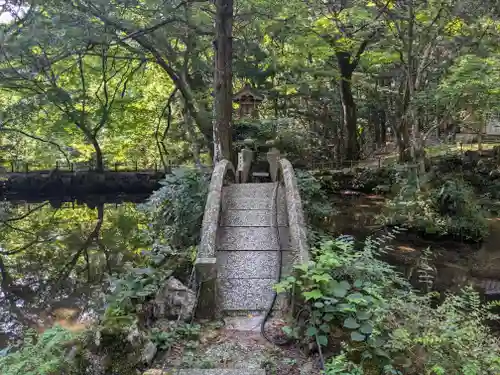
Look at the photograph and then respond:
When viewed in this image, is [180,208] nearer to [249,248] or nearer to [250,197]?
[250,197]

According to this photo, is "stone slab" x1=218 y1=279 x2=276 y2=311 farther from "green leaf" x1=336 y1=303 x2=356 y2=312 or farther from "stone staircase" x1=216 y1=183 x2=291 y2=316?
"green leaf" x1=336 y1=303 x2=356 y2=312

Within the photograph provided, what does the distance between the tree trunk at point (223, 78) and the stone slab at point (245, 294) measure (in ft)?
14.9

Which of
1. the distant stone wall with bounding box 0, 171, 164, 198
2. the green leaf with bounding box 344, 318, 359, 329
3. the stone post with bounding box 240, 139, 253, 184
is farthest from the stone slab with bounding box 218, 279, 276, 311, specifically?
the distant stone wall with bounding box 0, 171, 164, 198

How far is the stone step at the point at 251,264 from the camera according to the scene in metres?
5.22

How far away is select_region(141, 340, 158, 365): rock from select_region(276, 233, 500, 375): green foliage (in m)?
1.24

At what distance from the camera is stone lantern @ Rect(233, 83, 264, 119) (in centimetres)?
1230

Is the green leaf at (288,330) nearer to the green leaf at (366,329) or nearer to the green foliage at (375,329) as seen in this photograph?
the green foliage at (375,329)

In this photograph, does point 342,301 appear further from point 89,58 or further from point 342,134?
point 342,134

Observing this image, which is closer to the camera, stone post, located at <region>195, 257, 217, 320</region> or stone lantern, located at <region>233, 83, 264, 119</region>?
stone post, located at <region>195, 257, 217, 320</region>

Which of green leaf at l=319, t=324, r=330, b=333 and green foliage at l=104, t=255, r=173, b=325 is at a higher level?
green foliage at l=104, t=255, r=173, b=325

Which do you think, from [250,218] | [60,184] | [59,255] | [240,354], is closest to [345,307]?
[240,354]

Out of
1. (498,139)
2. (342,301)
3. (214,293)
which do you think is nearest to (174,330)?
(214,293)

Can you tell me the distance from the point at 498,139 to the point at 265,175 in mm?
14832

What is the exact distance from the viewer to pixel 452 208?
11.4 meters
